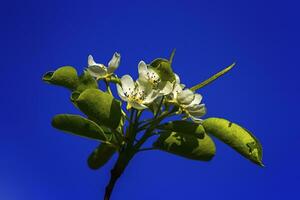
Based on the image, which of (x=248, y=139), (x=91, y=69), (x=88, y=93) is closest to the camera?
(x=88, y=93)

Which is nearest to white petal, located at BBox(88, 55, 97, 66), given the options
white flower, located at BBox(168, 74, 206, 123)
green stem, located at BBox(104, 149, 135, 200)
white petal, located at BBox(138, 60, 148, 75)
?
white petal, located at BBox(138, 60, 148, 75)

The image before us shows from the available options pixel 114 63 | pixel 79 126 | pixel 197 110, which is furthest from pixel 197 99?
pixel 79 126

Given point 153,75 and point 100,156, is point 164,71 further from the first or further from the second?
point 100,156

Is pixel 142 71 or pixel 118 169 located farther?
pixel 142 71

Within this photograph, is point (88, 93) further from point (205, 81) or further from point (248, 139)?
point (248, 139)

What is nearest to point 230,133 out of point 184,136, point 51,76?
point 184,136
